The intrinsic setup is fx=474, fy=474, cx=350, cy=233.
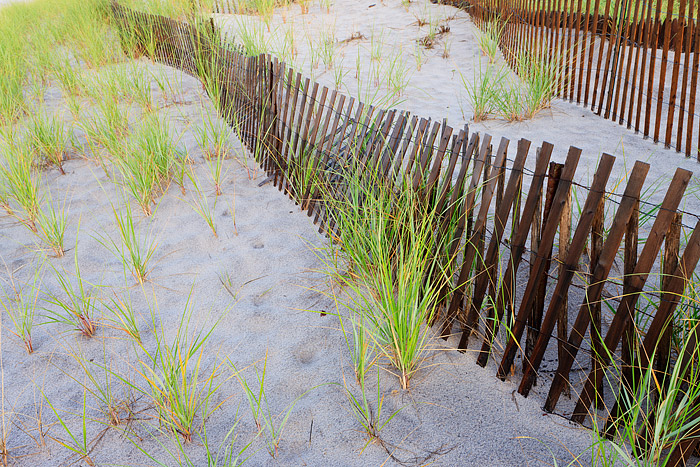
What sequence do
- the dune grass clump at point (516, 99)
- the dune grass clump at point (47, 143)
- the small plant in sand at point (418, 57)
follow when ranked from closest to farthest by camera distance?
the dune grass clump at point (47, 143) < the dune grass clump at point (516, 99) < the small plant in sand at point (418, 57)

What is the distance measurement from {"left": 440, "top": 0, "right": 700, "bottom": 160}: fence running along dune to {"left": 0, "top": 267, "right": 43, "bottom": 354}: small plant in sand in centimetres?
390

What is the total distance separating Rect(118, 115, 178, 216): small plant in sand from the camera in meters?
3.16

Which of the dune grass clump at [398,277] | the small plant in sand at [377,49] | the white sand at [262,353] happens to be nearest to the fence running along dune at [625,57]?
the white sand at [262,353]

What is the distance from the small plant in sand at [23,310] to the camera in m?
2.16

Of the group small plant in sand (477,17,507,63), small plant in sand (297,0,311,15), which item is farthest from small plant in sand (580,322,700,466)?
small plant in sand (297,0,311,15)

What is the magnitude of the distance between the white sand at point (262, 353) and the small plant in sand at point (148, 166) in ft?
0.35

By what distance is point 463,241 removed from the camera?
6.63 ft

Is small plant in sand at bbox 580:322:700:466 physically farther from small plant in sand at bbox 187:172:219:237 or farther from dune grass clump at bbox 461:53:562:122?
dune grass clump at bbox 461:53:562:122

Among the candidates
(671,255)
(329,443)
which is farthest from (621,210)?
(329,443)

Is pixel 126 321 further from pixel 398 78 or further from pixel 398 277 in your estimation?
pixel 398 78

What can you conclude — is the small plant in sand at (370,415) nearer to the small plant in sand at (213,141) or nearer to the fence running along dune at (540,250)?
the fence running along dune at (540,250)

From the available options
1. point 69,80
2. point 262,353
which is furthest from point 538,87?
point 69,80

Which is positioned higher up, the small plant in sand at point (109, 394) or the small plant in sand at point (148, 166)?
the small plant in sand at point (148, 166)

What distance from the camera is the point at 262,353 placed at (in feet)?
6.78
